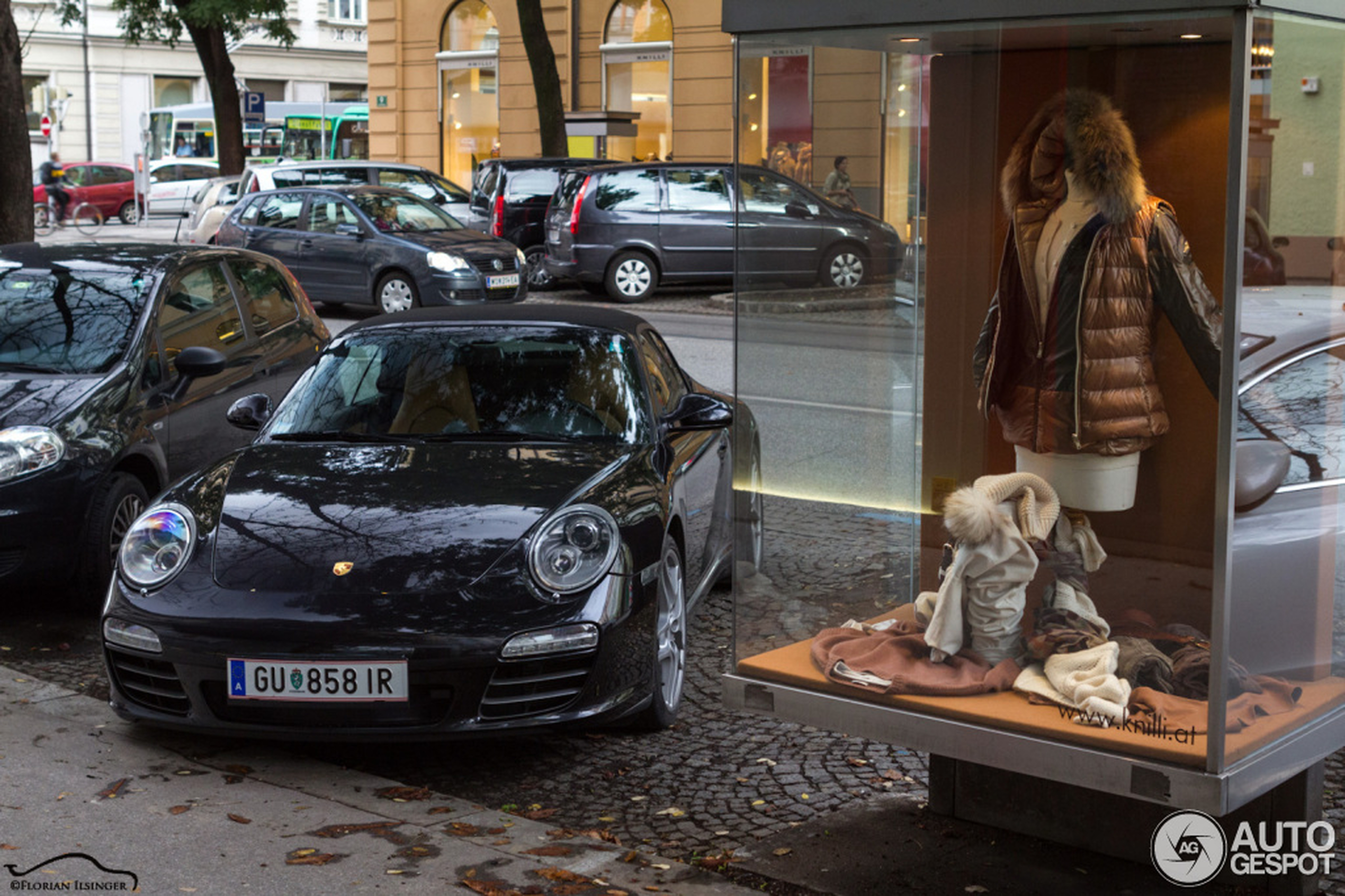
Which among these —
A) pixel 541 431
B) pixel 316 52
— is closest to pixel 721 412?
pixel 541 431

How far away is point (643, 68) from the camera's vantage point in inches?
1171

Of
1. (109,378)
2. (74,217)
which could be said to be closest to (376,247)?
(109,378)

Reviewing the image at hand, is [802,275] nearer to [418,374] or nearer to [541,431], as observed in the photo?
[541,431]

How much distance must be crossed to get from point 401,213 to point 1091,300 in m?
15.7

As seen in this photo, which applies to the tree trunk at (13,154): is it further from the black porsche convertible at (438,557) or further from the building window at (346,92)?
the building window at (346,92)

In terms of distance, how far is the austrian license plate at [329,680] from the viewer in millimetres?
4605

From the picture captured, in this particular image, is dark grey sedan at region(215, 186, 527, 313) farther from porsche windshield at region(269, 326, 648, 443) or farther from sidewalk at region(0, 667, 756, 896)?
sidewalk at region(0, 667, 756, 896)

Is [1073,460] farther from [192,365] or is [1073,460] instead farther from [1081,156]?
[192,365]

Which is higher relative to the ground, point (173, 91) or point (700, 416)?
point (173, 91)

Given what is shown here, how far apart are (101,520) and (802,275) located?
3576 millimetres

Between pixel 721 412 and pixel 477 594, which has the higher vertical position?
pixel 721 412

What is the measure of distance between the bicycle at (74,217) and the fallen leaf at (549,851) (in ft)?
116

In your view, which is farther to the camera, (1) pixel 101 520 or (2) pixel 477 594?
(1) pixel 101 520

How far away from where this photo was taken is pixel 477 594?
4.73 m
